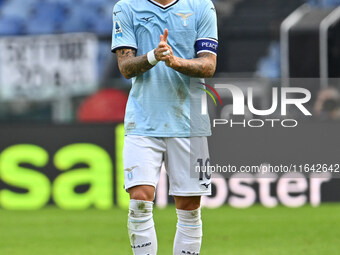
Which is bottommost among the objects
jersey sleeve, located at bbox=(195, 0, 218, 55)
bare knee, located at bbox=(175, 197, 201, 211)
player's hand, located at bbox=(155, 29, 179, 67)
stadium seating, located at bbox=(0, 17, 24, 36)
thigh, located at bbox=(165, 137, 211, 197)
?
bare knee, located at bbox=(175, 197, 201, 211)

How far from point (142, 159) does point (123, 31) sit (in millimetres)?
699

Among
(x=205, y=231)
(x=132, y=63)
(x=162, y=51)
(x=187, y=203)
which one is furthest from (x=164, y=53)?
(x=205, y=231)

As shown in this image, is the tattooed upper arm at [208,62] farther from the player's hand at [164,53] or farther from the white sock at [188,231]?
the white sock at [188,231]


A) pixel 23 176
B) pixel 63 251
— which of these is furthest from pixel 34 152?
pixel 63 251

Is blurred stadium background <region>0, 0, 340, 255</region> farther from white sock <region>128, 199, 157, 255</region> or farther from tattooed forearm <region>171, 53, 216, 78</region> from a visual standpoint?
tattooed forearm <region>171, 53, 216, 78</region>

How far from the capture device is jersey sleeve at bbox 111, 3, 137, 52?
171 inches

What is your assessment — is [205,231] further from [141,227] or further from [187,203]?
[141,227]

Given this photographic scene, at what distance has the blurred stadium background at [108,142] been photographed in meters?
7.08

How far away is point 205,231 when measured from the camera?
7348 millimetres

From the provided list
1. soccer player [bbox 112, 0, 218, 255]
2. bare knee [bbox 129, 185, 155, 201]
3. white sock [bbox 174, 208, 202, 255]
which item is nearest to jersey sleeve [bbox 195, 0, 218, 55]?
soccer player [bbox 112, 0, 218, 255]

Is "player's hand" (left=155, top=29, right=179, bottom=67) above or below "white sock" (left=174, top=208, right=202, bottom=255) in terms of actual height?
above

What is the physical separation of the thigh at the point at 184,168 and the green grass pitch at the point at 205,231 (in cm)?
171

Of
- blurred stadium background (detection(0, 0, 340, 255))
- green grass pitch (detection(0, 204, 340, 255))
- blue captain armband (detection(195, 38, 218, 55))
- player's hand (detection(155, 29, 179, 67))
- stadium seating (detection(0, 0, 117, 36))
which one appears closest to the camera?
player's hand (detection(155, 29, 179, 67))

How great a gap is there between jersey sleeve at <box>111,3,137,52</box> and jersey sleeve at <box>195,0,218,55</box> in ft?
1.17
